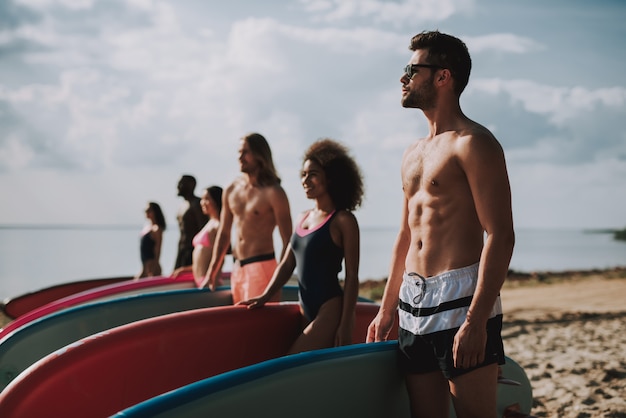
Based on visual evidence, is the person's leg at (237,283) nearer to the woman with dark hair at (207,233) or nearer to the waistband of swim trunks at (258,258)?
the waistband of swim trunks at (258,258)

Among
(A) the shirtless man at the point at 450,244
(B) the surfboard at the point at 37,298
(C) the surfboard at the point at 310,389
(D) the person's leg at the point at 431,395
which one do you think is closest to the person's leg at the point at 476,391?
(A) the shirtless man at the point at 450,244

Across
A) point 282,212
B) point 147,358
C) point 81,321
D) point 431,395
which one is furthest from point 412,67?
point 81,321

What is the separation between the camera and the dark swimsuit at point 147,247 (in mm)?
7559

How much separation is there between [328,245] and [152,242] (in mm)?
4807

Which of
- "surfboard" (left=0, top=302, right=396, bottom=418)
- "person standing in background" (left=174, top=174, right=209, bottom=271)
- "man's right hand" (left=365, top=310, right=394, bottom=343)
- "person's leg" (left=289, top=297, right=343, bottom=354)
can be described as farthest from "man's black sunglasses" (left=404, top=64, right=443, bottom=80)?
"person standing in background" (left=174, top=174, right=209, bottom=271)

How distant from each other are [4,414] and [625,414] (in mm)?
3746

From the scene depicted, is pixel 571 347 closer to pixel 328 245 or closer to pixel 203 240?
pixel 203 240

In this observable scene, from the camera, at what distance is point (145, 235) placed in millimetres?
7648

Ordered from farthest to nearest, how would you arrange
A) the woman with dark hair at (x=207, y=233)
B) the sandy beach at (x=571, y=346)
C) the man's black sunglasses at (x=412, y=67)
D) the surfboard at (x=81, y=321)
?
the woman with dark hair at (x=207, y=233)
the sandy beach at (x=571, y=346)
the surfboard at (x=81, y=321)
the man's black sunglasses at (x=412, y=67)

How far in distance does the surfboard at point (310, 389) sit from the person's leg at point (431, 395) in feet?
0.73

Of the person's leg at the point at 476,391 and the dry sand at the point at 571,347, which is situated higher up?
the person's leg at the point at 476,391

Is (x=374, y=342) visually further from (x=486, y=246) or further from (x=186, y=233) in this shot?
(x=186, y=233)

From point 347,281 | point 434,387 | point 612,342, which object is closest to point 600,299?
point 612,342

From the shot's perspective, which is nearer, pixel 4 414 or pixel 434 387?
pixel 434 387
